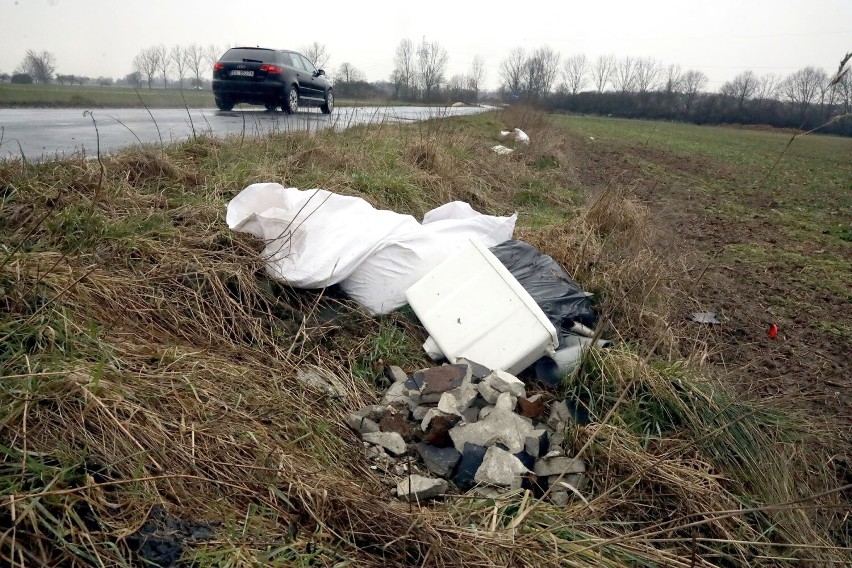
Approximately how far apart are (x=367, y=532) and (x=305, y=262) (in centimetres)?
202

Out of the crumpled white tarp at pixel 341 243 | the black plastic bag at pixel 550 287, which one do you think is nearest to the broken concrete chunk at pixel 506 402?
the black plastic bag at pixel 550 287

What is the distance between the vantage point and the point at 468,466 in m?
2.46

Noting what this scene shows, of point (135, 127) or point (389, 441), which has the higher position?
point (135, 127)

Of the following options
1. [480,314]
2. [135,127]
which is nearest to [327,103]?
[135,127]

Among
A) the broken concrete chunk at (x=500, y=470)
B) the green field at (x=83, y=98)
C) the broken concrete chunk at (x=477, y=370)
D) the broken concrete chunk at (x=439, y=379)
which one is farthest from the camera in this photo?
the green field at (x=83, y=98)

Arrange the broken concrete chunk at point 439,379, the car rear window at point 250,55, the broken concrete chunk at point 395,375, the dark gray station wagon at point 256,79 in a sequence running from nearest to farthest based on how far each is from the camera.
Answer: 1. the broken concrete chunk at point 439,379
2. the broken concrete chunk at point 395,375
3. the dark gray station wagon at point 256,79
4. the car rear window at point 250,55

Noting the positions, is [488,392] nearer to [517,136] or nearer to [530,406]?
[530,406]

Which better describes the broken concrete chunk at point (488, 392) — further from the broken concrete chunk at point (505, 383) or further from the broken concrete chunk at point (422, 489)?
the broken concrete chunk at point (422, 489)

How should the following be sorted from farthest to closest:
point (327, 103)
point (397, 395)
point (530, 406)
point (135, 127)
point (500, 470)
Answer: point (327, 103) → point (135, 127) → point (397, 395) → point (530, 406) → point (500, 470)

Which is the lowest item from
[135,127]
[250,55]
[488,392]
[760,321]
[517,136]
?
[760,321]

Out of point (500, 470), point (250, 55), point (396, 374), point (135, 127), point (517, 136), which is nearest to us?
point (500, 470)

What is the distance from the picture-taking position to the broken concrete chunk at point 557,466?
250cm

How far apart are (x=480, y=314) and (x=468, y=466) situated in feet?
3.51

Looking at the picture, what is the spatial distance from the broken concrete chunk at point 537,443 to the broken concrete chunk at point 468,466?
0.21 m
